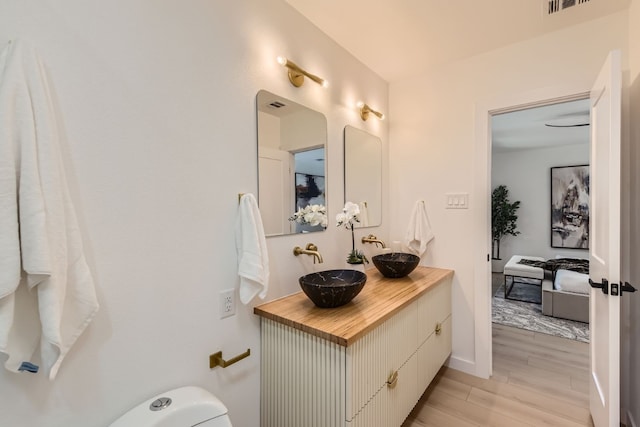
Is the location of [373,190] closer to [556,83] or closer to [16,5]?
[556,83]

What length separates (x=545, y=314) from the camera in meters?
3.68

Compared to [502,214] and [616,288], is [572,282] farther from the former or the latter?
[616,288]

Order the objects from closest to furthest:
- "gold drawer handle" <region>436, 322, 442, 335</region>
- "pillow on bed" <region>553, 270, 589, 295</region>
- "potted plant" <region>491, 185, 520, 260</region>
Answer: "gold drawer handle" <region>436, 322, 442, 335</region>
"pillow on bed" <region>553, 270, 589, 295</region>
"potted plant" <region>491, 185, 520, 260</region>

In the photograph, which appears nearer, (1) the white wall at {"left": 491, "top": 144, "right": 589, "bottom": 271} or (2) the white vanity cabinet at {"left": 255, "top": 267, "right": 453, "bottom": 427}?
(2) the white vanity cabinet at {"left": 255, "top": 267, "right": 453, "bottom": 427}

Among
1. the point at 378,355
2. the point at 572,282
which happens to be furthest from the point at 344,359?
the point at 572,282

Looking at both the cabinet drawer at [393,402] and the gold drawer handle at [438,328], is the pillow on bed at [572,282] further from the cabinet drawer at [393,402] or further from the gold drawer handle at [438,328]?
the cabinet drawer at [393,402]

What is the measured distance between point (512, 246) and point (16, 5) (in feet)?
23.2

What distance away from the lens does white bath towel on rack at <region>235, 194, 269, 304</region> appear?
1.40 meters

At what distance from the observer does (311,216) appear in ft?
6.18

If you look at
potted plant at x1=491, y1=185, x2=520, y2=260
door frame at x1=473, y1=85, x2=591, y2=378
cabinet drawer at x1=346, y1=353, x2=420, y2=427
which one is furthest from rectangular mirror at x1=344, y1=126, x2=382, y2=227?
potted plant at x1=491, y1=185, x2=520, y2=260

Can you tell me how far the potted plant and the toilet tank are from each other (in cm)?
580

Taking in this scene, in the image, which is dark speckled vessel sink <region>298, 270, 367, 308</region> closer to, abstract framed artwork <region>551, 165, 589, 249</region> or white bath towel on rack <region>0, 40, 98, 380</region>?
white bath towel on rack <region>0, 40, 98, 380</region>

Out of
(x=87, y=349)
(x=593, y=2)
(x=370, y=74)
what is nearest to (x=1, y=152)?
(x=87, y=349)

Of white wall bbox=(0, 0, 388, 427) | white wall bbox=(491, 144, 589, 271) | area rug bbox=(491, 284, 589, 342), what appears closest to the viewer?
white wall bbox=(0, 0, 388, 427)
